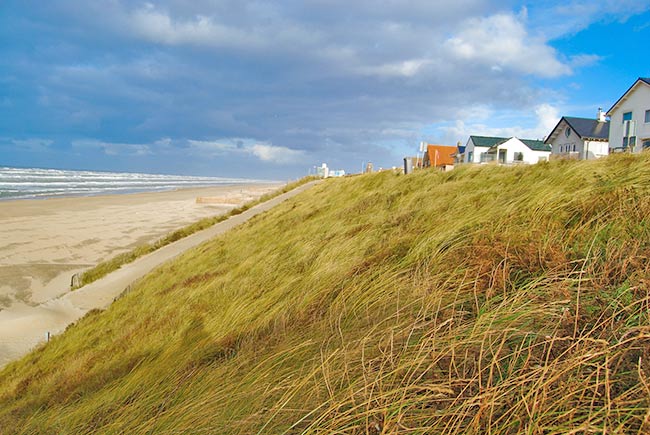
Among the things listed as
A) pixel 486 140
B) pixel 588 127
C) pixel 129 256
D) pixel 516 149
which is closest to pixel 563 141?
pixel 588 127

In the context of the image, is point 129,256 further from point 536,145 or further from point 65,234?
point 536,145

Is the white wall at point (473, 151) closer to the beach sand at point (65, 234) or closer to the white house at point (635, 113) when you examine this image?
the white house at point (635, 113)

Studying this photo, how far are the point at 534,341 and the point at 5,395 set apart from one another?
5539mm

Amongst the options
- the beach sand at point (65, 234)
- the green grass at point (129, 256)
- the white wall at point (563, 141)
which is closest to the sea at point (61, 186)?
the beach sand at point (65, 234)

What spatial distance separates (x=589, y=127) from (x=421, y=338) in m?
36.0

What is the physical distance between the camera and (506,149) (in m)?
38.4

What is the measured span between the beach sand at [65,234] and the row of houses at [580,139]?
40.7 feet

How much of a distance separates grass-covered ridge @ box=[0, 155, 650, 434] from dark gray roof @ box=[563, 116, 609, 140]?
31087 mm

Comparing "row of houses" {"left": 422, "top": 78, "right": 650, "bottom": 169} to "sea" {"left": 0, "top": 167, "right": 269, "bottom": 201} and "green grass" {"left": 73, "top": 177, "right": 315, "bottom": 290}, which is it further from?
"sea" {"left": 0, "top": 167, "right": 269, "bottom": 201}

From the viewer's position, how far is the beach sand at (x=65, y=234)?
11.6m

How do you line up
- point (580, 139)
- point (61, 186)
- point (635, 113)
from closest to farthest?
1. point (635, 113)
2. point (580, 139)
3. point (61, 186)

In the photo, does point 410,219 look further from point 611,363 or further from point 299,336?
point 611,363

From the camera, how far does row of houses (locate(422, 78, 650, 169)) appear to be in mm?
23041

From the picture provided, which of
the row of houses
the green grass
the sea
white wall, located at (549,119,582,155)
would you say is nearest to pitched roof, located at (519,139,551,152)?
the row of houses
